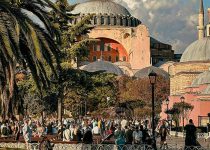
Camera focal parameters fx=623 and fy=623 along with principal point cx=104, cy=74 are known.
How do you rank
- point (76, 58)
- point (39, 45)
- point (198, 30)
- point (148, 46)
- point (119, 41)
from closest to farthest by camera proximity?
point (39, 45) < point (76, 58) < point (198, 30) < point (148, 46) < point (119, 41)

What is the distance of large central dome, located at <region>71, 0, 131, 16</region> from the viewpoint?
113 meters

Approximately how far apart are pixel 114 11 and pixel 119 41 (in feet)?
31.9

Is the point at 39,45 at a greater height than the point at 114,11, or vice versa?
the point at 114,11

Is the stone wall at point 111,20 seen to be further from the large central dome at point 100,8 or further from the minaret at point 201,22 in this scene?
the minaret at point 201,22

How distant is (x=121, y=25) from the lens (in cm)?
11144

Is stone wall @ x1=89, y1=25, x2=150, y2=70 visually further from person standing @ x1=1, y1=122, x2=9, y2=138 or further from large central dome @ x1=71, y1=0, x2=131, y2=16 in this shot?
person standing @ x1=1, y1=122, x2=9, y2=138

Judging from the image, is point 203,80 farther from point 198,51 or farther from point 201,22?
point 201,22

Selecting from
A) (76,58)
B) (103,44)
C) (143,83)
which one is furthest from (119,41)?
(76,58)

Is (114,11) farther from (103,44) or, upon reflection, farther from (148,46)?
(148,46)

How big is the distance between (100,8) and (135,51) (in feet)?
54.1

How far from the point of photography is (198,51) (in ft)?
233

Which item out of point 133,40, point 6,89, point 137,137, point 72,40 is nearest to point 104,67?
point 133,40

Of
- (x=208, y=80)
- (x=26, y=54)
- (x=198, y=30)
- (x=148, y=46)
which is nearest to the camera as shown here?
(x=26, y=54)

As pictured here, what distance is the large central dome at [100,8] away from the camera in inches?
4451
